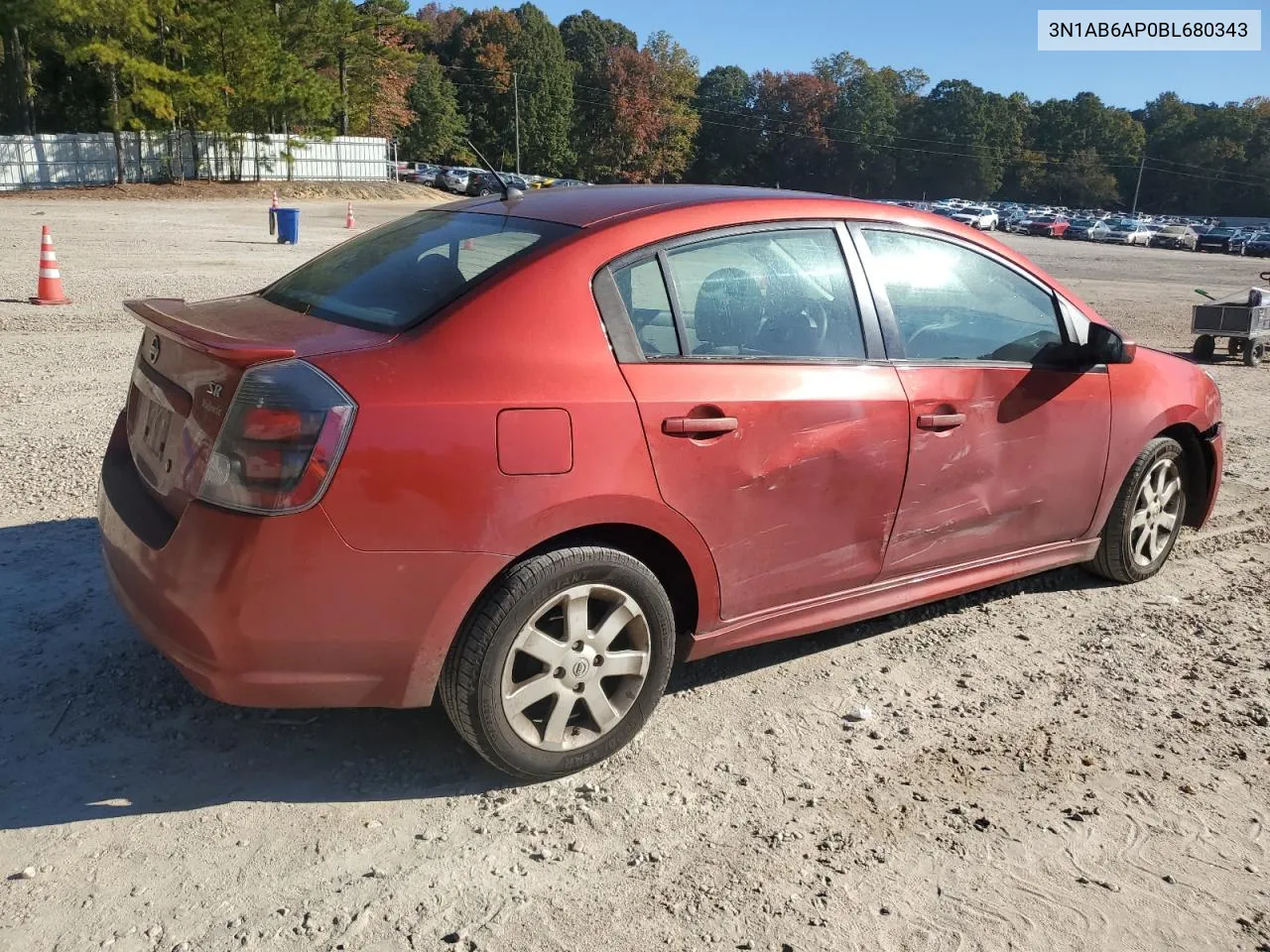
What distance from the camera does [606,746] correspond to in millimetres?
3217

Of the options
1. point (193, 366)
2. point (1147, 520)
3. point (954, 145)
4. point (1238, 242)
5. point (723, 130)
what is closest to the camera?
point (193, 366)

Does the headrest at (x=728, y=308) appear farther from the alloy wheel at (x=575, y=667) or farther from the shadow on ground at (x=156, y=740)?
the shadow on ground at (x=156, y=740)

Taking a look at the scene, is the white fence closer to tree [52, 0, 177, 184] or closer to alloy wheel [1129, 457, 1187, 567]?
tree [52, 0, 177, 184]

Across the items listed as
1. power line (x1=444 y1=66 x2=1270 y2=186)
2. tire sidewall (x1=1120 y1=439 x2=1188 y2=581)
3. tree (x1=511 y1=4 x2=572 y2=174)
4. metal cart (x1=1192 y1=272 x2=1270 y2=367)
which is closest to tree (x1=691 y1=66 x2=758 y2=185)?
power line (x1=444 y1=66 x2=1270 y2=186)

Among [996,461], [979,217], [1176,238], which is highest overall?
[979,217]

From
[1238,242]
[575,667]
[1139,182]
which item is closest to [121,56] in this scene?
A: [575,667]

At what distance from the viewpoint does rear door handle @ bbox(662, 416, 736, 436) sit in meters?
3.11

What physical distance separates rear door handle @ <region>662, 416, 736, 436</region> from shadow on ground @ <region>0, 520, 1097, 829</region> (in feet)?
3.55

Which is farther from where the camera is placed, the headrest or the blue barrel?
the blue barrel

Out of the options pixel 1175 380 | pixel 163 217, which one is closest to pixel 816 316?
pixel 1175 380

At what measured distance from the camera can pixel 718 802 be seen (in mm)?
3080

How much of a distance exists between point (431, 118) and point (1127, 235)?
52.0m

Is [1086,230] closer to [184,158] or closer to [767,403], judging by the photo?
[184,158]

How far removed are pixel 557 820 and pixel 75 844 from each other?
1246 millimetres
